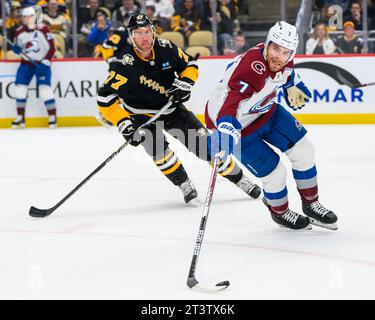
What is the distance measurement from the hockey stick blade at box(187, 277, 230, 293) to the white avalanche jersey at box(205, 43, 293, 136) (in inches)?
35.8

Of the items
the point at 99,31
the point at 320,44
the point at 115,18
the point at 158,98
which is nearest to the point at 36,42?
the point at 99,31

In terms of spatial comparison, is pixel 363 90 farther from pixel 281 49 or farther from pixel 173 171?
pixel 281 49

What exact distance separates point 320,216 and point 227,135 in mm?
792

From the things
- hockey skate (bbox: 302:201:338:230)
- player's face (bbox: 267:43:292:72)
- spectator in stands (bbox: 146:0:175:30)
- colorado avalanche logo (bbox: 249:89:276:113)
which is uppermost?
player's face (bbox: 267:43:292:72)

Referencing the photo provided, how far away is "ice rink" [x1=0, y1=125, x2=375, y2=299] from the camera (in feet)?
11.0

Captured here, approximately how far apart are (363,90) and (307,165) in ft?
19.2

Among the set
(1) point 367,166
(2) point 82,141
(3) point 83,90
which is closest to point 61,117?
(3) point 83,90

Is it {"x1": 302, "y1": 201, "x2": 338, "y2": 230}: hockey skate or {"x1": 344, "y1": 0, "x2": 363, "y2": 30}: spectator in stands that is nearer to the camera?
{"x1": 302, "y1": 201, "x2": 338, "y2": 230}: hockey skate

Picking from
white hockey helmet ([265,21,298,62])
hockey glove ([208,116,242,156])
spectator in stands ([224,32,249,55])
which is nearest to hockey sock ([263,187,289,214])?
hockey glove ([208,116,242,156])

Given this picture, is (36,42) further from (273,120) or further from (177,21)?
(273,120)

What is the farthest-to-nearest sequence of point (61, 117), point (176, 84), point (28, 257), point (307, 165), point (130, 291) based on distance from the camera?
1. point (61, 117)
2. point (176, 84)
3. point (307, 165)
4. point (28, 257)
5. point (130, 291)

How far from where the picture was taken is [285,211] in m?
4.44

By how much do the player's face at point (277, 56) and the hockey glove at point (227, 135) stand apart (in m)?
0.36

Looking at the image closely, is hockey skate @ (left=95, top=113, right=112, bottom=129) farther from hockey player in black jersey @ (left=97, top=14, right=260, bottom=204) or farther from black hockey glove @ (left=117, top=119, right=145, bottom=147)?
black hockey glove @ (left=117, top=119, right=145, bottom=147)
